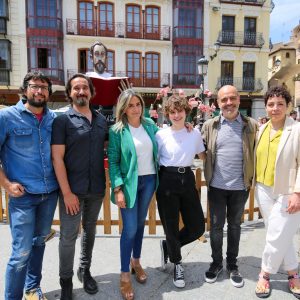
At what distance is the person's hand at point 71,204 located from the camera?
2536 mm

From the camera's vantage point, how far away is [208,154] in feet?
10.0

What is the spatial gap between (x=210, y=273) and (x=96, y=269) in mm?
1224

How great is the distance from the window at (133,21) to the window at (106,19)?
1081mm

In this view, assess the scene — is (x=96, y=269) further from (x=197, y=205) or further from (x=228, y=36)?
(x=228, y=36)

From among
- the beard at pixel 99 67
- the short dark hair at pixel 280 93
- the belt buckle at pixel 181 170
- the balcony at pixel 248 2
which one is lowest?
the belt buckle at pixel 181 170

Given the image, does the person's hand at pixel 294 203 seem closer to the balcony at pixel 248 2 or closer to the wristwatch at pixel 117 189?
the wristwatch at pixel 117 189

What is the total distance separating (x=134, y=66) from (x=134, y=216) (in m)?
19.5

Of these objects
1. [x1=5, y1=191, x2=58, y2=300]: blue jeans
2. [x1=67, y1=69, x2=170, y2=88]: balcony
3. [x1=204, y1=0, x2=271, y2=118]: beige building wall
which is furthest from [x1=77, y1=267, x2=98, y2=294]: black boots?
[x1=204, y1=0, x2=271, y2=118]: beige building wall

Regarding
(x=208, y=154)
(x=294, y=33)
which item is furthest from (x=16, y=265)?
(x=294, y=33)

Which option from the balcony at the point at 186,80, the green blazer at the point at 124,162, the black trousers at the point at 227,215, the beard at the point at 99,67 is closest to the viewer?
the green blazer at the point at 124,162

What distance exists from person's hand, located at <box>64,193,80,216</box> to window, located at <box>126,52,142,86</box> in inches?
750

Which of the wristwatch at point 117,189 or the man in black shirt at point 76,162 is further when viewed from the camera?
the wristwatch at point 117,189

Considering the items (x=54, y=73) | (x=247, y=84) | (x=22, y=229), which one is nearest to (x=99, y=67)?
(x=22, y=229)

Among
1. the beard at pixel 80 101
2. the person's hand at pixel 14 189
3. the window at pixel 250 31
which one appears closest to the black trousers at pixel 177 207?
the beard at pixel 80 101
